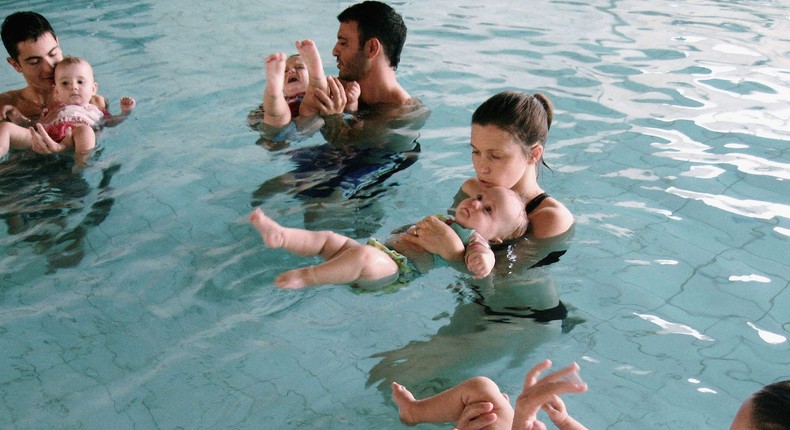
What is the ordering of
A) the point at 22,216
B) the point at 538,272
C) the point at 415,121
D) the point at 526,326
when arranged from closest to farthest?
the point at 526,326 < the point at 538,272 < the point at 22,216 < the point at 415,121

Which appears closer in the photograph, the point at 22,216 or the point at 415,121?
the point at 22,216

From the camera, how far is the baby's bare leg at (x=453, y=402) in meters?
2.75

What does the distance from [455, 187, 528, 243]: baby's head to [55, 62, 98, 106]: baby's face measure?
3.18 m

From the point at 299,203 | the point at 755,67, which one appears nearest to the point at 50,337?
the point at 299,203

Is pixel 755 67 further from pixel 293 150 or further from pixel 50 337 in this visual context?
pixel 50 337

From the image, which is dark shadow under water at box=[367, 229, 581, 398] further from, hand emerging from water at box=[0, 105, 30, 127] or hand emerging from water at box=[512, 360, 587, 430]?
hand emerging from water at box=[0, 105, 30, 127]

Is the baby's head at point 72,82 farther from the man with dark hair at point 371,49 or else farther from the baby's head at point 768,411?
the baby's head at point 768,411

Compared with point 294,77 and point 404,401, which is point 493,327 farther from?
point 294,77

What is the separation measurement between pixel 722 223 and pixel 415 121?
85.7 inches

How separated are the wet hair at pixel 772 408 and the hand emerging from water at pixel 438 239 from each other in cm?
173

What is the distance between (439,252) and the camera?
3.66m

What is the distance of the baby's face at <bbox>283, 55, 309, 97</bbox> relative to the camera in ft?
18.7

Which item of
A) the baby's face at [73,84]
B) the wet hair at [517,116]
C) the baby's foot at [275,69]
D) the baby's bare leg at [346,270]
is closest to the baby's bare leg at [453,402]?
the baby's bare leg at [346,270]

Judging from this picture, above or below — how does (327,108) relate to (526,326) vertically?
above
